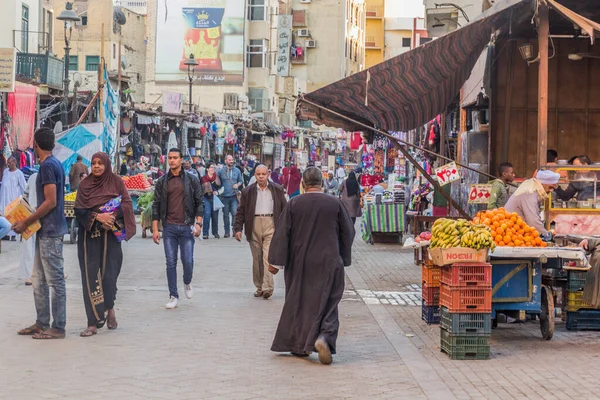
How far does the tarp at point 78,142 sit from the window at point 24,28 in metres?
11.0

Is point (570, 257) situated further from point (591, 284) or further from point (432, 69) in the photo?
point (432, 69)

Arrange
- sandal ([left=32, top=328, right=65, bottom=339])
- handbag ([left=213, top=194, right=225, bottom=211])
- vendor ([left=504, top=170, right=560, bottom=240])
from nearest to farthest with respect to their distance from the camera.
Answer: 1. sandal ([left=32, top=328, right=65, bottom=339])
2. vendor ([left=504, top=170, right=560, bottom=240])
3. handbag ([left=213, top=194, right=225, bottom=211])

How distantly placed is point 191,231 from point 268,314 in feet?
4.78

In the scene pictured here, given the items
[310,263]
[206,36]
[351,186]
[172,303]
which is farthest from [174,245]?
[206,36]

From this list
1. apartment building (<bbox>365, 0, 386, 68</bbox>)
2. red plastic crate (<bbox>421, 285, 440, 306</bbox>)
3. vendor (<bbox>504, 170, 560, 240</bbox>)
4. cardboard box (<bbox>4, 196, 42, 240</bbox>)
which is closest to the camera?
cardboard box (<bbox>4, 196, 42, 240</bbox>)

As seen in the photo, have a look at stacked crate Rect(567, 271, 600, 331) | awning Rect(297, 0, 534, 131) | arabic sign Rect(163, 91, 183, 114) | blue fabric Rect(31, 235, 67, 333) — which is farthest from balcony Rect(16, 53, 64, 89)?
stacked crate Rect(567, 271, 600, 331)

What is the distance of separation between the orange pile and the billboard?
192 feet

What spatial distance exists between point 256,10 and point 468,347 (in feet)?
206

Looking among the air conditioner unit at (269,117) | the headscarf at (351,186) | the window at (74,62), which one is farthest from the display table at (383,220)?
the air conditioner unit at (269,117)

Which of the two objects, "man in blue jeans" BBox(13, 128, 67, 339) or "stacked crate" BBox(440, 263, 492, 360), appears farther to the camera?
"man in blue jeans" BBox(13, 128, 67, 339)

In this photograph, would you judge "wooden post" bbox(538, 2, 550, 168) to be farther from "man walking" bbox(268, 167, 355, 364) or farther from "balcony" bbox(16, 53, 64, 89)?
"balcony" bbox(16, 53, 64, 89)

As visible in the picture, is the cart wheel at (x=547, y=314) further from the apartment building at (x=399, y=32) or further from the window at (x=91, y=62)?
the apartment building at (x=399, y=32)

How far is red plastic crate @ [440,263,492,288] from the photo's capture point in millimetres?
9633

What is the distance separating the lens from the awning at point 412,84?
42.1 feet
